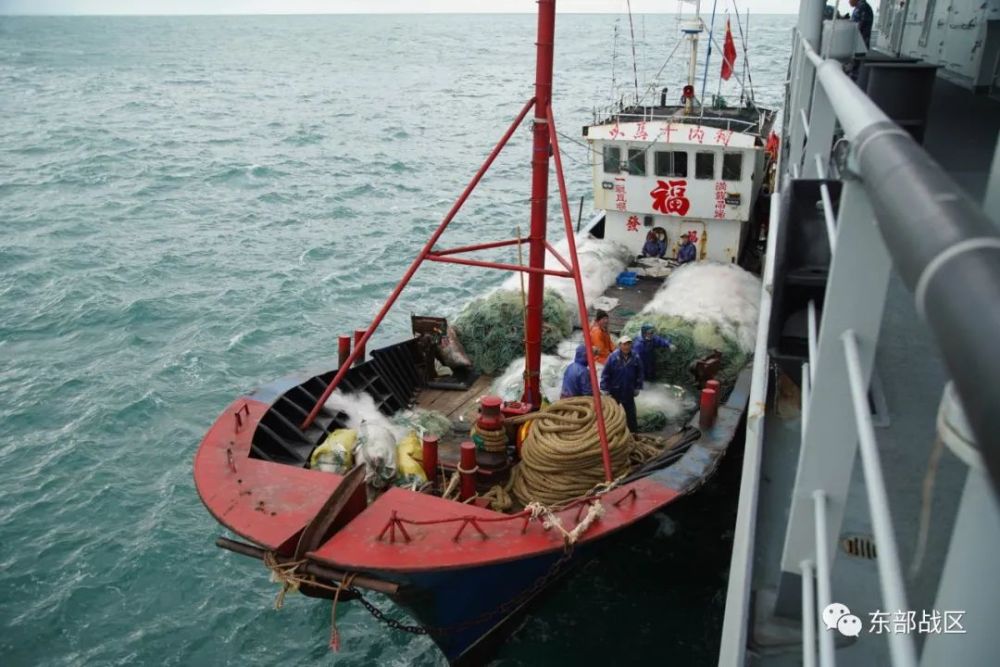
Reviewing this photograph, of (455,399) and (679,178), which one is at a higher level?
(679,178)

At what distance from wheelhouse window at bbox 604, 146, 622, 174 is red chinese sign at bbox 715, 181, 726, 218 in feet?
5.71

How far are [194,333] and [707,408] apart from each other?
44.4 ft

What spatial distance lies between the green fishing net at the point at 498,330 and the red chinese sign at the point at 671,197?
12.2ft

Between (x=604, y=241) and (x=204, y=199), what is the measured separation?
19812mm

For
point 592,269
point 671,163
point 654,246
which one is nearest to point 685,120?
point 671,163

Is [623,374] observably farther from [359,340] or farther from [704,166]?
[704,166]

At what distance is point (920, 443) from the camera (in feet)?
12.9

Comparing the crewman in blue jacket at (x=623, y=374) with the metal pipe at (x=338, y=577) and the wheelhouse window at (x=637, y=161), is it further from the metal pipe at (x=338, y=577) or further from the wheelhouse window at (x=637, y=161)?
the wheelhouse window at (x=637, y=161)

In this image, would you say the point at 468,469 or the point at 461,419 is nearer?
the point at 468,469

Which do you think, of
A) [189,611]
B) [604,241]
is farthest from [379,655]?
[604,241]

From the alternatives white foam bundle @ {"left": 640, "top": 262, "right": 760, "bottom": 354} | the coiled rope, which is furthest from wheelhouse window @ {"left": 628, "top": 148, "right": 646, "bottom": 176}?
the coiled rope

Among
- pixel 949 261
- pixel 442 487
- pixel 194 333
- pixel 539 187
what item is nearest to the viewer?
A: pixel 949 261

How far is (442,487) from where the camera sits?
28.1 ft

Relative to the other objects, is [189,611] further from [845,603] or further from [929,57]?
[929,57]
